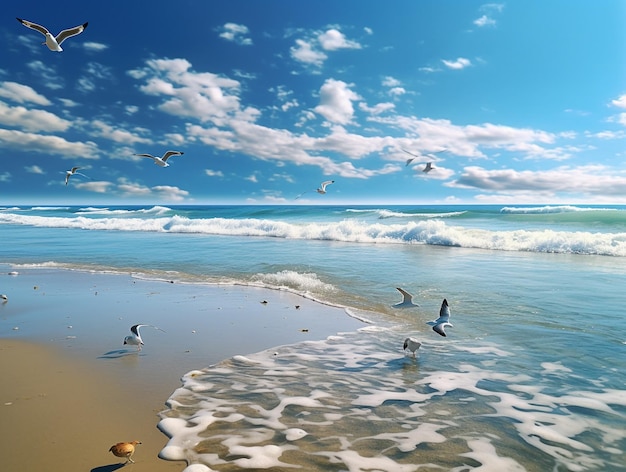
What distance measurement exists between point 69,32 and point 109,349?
7383 mm

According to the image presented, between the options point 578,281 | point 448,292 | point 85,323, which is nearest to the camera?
point 85,323

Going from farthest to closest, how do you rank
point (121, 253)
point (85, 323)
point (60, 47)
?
point (121, 253) < point (60, 47) < point (85, 323)

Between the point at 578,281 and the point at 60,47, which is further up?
the point at 60,47

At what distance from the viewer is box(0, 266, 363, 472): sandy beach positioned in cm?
389

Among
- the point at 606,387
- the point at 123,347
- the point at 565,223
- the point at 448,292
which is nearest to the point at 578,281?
the point at 448,292

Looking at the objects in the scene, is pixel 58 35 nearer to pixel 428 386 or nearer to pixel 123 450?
pixel 123 450

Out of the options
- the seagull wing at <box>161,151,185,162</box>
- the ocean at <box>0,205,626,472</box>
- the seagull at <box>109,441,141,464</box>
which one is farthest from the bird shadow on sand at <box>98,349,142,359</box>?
the seagull wing at <box>161,151,185,162</box>

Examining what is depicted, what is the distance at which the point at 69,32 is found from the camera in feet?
30.8

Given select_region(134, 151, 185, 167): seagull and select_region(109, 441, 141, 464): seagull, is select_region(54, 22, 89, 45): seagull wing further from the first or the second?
select_region(109, 441, 141, 464): seagull

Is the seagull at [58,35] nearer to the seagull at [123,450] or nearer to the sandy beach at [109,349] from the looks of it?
the sandy beach at [109,349]

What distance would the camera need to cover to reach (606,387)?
535 centimetres

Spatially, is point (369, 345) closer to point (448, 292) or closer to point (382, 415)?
point (382, 415)

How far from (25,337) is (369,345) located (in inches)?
231

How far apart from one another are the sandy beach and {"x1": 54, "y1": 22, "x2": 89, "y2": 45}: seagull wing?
6.07 metres
